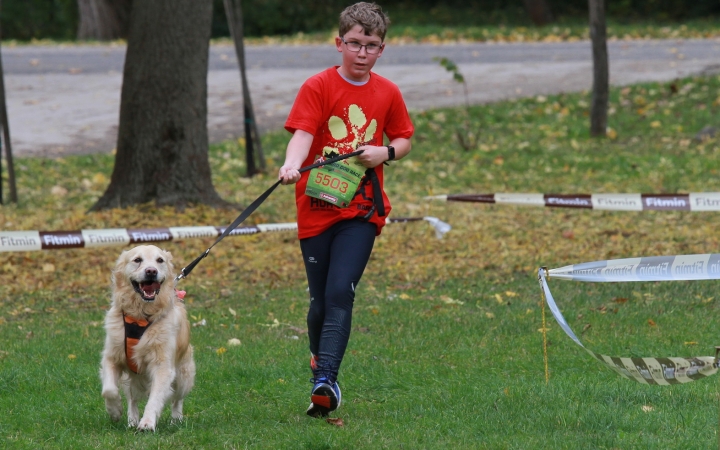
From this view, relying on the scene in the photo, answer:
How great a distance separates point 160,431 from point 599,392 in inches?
93.9

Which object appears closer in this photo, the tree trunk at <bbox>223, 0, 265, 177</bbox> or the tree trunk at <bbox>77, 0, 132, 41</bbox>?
the tree trunk at <bbox>223, 0, 265, 177</bbox>

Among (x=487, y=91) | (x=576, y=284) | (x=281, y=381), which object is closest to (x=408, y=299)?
(x=576, y=284)

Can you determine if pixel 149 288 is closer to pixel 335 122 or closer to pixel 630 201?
pixel 335 122

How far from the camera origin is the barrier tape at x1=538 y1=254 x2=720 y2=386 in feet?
12.7

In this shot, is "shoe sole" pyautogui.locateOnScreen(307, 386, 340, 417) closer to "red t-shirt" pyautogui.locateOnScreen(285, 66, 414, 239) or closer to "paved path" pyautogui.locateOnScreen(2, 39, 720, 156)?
"red t-shirt" pyautogui.locateOnScreen(285, 66, 414, 239)

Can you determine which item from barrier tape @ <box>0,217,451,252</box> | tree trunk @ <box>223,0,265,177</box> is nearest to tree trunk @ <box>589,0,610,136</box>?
tree trunk @ <box>223,0,265,177</box>

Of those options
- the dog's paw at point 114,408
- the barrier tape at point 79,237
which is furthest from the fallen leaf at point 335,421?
the barrier tape at point 79,237

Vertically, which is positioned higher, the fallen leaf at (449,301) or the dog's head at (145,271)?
the dog's head at (145,271)

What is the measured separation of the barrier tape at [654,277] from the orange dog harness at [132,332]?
6.86 ft

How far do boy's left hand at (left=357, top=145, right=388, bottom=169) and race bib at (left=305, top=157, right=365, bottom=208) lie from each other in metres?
0.07

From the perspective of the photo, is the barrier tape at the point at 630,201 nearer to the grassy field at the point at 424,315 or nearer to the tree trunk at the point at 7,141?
the grassy field at the point at 424,315

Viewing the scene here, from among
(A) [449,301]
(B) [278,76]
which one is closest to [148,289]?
(A) [449,301]

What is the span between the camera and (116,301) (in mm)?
4961

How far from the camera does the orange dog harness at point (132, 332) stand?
4891mm
